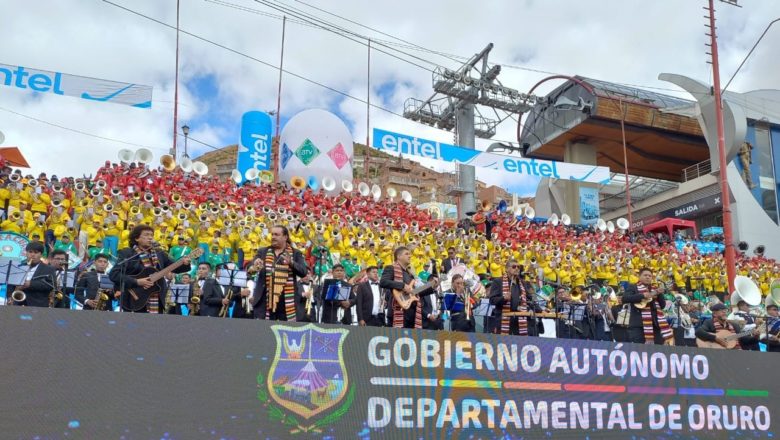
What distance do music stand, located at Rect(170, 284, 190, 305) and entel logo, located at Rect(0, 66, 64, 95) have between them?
337 inches

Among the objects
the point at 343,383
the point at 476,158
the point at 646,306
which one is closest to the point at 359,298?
the point at 343,383

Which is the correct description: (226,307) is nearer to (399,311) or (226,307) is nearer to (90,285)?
(90,285)

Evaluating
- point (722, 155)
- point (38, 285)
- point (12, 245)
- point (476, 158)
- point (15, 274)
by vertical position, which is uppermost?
point (476, 158)

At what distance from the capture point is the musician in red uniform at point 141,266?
6.50 metres

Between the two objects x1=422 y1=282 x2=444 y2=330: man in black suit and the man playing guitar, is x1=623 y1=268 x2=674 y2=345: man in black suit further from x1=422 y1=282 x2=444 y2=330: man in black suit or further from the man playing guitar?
the man playing guitar

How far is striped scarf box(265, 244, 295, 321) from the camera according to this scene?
6891mm

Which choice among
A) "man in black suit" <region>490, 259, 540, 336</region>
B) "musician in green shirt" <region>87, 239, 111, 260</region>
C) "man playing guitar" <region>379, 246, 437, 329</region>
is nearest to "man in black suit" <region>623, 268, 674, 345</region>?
"man in black suit" <region>490, 259, 540, 336</region>

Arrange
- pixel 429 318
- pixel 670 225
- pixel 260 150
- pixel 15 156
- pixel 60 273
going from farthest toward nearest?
pixel 670 225
pixel 260 150
pixel 15 156
pixel 429 318
pixel 60 273

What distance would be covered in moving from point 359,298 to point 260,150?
46.7 ft

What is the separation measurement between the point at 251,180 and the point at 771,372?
14.3 m

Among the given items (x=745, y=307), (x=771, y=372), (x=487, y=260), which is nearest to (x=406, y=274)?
(x=771, y=372)

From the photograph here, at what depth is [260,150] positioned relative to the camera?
22.9 m

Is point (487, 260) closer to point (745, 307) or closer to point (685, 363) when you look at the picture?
point (745, 307)

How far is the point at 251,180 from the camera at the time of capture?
763 inches
